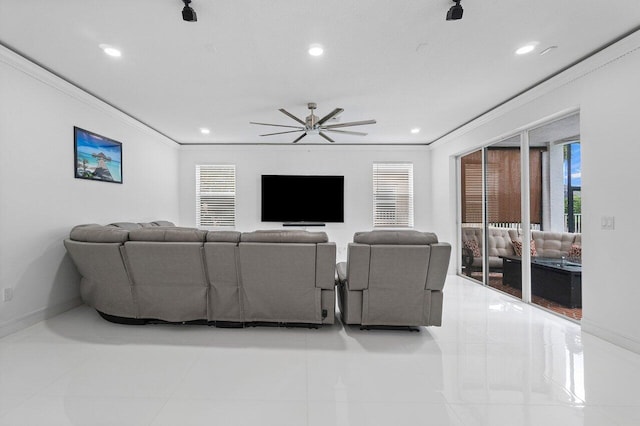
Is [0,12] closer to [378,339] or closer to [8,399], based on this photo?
[8,399]

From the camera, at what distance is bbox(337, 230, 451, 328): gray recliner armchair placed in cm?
293

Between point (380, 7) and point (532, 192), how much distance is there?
3.28m

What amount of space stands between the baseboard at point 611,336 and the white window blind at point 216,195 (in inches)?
241

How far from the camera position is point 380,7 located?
7.82 feet

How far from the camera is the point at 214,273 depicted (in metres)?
3.05

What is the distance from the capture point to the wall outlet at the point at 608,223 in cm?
294

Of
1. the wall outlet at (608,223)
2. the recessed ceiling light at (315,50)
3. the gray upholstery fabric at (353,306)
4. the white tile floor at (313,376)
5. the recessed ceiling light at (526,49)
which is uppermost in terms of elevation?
the recessed ceiling light at (315,50)

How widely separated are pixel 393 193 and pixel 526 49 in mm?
4311

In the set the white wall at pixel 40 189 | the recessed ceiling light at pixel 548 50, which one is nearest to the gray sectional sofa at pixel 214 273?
the white wall at pixel 40 189

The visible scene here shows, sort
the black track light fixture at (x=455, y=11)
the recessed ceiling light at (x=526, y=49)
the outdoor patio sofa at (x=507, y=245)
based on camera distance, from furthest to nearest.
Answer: the outdoor patio sofa at (x=507, y=245)
the recessed ceiling light at (x=526, y=49)
the black track light fixture at (x=455, y=11)

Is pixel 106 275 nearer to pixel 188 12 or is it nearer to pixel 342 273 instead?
pixel 342 273

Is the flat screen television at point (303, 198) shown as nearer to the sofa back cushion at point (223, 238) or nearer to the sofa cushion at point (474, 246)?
the sofa cushion at point (474, 246)

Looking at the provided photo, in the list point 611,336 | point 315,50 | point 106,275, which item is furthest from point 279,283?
point 611,336

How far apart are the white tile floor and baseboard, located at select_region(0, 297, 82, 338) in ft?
0.36
